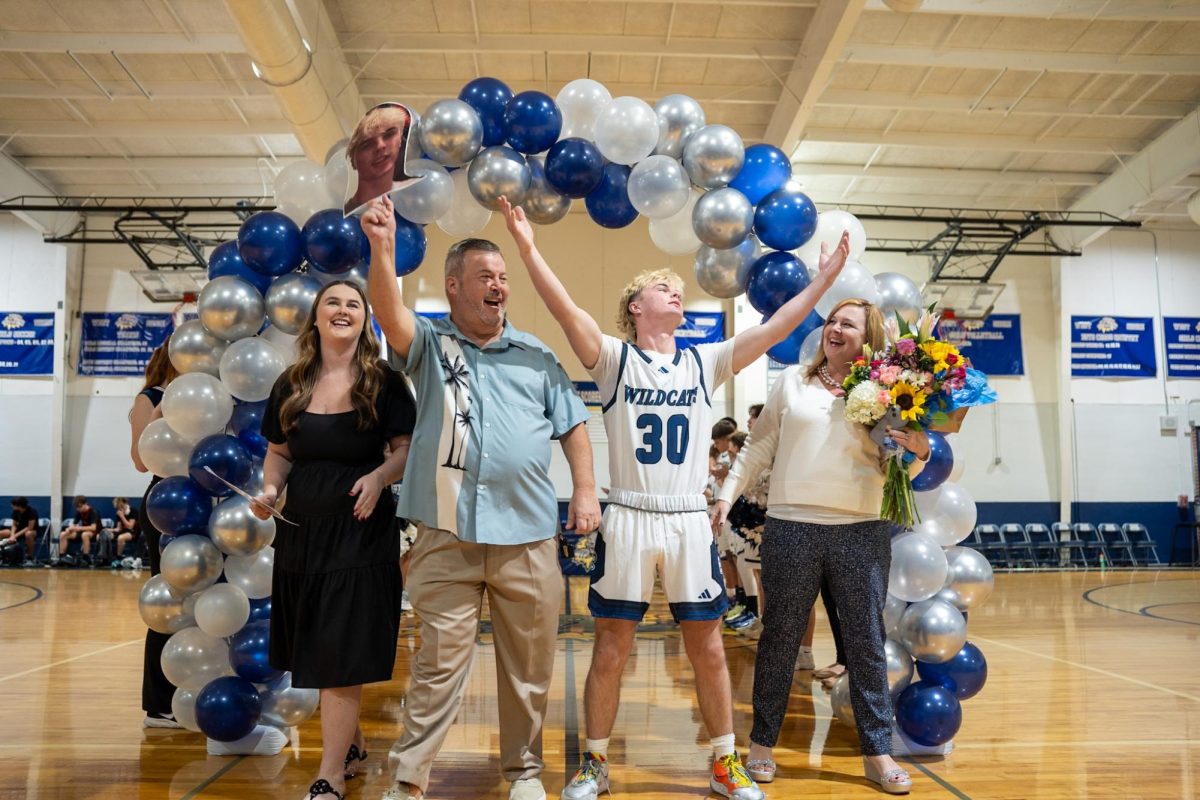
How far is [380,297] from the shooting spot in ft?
8.85

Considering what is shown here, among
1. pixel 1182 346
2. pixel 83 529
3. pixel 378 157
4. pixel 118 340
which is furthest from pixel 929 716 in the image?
pixel 118 340

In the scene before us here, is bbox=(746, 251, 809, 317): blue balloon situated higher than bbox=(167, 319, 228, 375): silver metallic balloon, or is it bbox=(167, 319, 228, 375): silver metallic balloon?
bbox=(746, 251, 809, 317): blue balloon

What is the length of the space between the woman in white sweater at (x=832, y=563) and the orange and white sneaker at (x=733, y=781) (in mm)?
232

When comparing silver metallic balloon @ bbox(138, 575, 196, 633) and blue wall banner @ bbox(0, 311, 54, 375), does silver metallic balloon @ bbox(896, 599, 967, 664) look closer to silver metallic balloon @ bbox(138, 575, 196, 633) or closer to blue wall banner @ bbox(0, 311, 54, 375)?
silver metallic balloon @ bbox(138, 575, 196, 633)

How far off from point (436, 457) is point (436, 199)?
165 cm

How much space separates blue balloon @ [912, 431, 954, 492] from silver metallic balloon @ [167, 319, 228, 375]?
3.12 metres


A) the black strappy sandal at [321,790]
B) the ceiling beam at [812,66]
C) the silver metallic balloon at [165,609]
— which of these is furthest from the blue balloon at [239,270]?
A: the ceiling beam at [812,66]

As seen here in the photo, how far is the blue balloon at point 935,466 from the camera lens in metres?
3.59

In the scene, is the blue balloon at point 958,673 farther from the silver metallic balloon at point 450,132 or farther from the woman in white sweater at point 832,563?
the silver metallic balloon at point 450,132

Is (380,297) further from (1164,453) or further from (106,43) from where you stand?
(1164,453)

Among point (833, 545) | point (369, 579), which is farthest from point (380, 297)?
point (833, 545)

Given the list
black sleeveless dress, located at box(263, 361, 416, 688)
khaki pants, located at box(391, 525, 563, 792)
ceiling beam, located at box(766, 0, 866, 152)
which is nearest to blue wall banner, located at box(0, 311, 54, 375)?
ceiling beam, located at box(766, 0, 866, 152)

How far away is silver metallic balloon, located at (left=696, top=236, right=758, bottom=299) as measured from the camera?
13.9ft

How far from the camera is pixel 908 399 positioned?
311 centimetres
